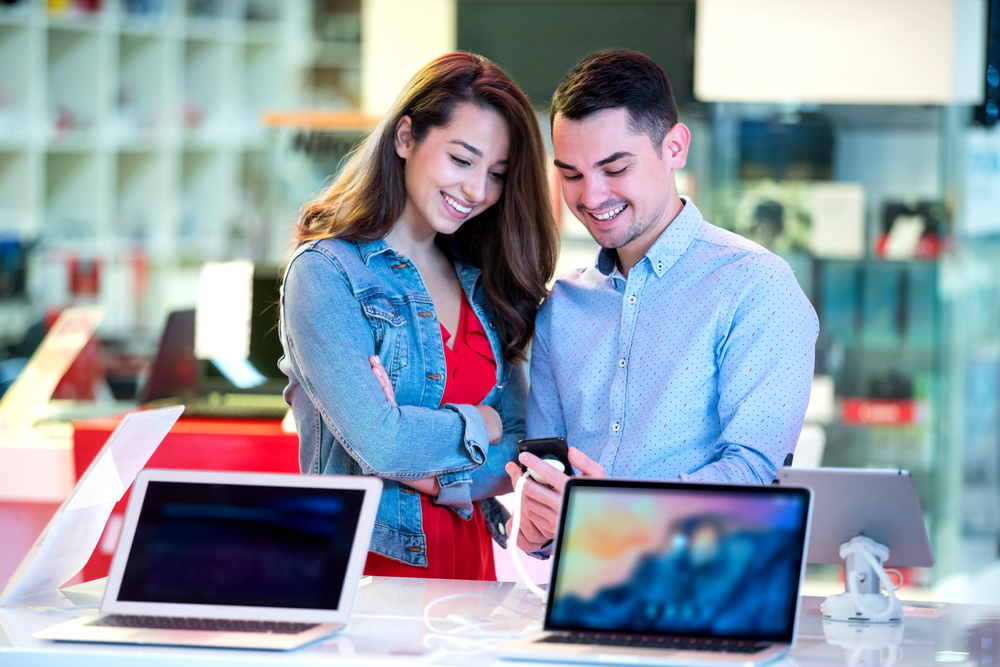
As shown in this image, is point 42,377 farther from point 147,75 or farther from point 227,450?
point 147,75

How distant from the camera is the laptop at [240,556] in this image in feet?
3.88

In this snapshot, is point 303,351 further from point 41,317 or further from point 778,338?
point 41,317

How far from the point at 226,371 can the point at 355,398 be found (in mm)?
1481

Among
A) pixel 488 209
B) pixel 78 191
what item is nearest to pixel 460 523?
pixel 488 209

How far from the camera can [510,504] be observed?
2109mm

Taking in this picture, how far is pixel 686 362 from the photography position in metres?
1.60

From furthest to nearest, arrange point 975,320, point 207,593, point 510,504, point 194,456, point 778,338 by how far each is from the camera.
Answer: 1. point 975,320
2. point 194,456
3. point 510,504
4. point 778,338
5. point 207,593

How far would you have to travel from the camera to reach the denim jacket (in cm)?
158

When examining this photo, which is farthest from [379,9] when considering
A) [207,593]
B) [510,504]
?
[207,593]

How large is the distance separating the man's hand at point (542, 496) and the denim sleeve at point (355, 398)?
14cm

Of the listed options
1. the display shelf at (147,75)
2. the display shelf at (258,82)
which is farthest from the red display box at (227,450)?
the display shelf at (258,82)

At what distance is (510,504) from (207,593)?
38.0 inches

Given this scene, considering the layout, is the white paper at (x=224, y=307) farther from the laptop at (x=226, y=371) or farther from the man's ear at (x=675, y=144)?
the man's ear at (x=675, y=144)

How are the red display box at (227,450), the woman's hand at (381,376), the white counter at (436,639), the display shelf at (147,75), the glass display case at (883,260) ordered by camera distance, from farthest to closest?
1. the display shelf at (147,75)
2. the glass display case at (883,260)
3. the red display box at (227,450)
4. the woman's hand at (381,376)
5. the white counter at (436,639)
